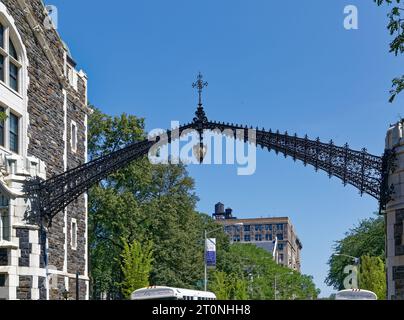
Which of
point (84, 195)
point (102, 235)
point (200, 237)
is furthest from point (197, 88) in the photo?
point (200, 237)

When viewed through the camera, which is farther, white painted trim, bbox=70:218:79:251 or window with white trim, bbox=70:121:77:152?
window with white trim, bbox=70:121:77:152

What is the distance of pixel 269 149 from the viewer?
124 ft

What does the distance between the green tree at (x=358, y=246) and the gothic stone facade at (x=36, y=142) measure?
42866mm

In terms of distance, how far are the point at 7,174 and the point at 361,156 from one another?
16.3 meters

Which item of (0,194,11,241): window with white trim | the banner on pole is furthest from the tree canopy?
(0,194,11,241): window with white trim

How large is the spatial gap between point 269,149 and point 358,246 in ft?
147

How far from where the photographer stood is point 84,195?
39.7 meters

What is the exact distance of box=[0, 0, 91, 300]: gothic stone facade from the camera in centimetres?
2761

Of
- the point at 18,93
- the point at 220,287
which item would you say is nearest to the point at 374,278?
the point at 220,287

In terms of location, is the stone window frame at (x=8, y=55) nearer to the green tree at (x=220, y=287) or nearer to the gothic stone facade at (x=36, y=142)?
the gothic stone facade at (x=36, y=142)

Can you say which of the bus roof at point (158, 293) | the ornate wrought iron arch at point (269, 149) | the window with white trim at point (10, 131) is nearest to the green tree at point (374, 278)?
the ornate wrought iron arch at point (269, 149)

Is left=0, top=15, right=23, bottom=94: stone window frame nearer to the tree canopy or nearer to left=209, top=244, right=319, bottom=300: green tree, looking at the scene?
the tree canopy

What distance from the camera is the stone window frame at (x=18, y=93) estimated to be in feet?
94.0
